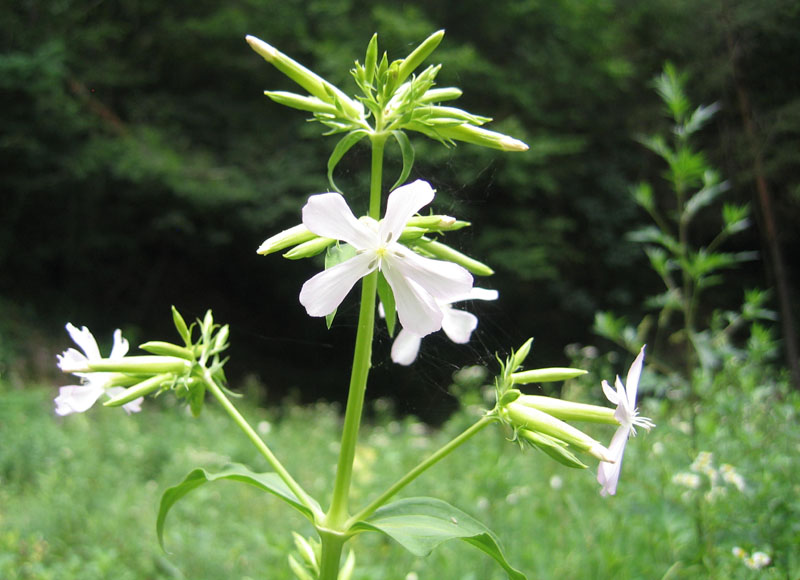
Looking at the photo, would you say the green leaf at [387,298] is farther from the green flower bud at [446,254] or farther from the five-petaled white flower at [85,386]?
the five-petaled white flower at [85,386]

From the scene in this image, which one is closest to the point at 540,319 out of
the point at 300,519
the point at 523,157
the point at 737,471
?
the point at 523,157

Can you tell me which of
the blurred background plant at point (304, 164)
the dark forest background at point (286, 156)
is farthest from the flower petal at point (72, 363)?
the dark forest background at point (286, 156)

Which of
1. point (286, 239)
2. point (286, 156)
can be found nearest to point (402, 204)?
point (286, 239)

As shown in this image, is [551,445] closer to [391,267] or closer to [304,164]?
[391,267]

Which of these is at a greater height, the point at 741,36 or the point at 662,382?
the point at 741,36

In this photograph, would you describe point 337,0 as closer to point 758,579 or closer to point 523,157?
point 523,157

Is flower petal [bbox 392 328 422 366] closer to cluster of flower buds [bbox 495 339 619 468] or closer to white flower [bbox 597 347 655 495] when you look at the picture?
cluster of flower buds [bbox 495 339 619 468]

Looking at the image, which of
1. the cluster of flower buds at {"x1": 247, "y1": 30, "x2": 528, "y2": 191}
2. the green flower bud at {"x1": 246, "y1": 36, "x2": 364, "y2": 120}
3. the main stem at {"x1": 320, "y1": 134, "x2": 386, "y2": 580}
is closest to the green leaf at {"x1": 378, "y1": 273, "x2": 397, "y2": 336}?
the main stem at {"x1": 320, "y1": 134, "x2": 386, "y2": 580}
